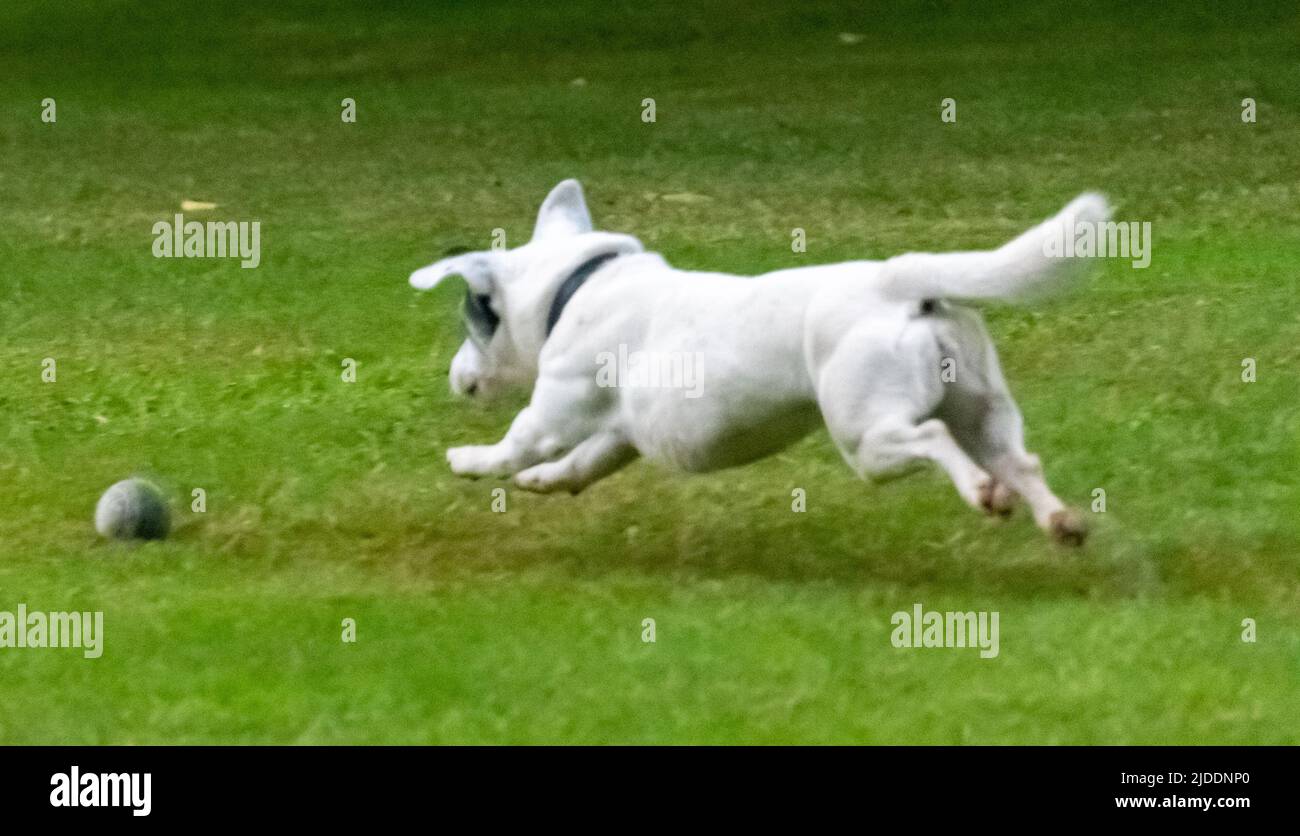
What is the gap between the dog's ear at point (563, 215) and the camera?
820 centimetres

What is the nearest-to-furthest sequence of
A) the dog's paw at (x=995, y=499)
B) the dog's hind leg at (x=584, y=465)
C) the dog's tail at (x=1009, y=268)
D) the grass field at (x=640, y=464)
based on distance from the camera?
the grass field at (x=640, y=464) → the dog's paw at (x=995, y=499) → the dog's tail at (x=1009, y=268) → the dog's hind leg at (x=584, y=465)

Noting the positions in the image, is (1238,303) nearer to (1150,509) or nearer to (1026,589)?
(1150,509)

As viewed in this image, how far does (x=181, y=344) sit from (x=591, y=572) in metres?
4.36

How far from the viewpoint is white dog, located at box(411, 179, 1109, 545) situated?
6.65 metres

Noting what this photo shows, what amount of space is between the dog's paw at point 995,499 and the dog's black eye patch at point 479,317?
220 cm

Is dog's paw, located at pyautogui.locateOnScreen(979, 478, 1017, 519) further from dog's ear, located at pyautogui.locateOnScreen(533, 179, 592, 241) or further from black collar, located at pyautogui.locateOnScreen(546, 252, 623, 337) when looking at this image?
dog's ear, located at pyautogui.locateOnScreen(533, 179, 592, 241)

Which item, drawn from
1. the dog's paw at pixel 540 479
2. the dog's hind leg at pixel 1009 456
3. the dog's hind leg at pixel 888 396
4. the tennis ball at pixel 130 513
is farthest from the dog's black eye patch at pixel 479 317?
the dog's hind leg at pixel 1009 456

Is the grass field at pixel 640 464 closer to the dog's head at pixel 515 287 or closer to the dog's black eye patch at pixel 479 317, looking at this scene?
the dog's head at pixel 515 287

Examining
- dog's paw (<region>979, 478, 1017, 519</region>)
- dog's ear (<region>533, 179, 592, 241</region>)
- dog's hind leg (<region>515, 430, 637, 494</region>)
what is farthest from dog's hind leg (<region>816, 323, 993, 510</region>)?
dog's ear (<region>533, 179, 592, 241</region>)

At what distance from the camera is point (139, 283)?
42.0 ft

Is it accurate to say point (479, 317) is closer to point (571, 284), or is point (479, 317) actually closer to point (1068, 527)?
point (571, 284)

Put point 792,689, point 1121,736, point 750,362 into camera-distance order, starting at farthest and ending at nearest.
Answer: point 750,362 → point 792,689 → point 1121,736

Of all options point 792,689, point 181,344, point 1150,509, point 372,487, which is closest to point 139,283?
point 181,344

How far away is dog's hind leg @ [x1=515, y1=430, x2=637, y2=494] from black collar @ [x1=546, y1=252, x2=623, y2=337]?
42 centimetres
